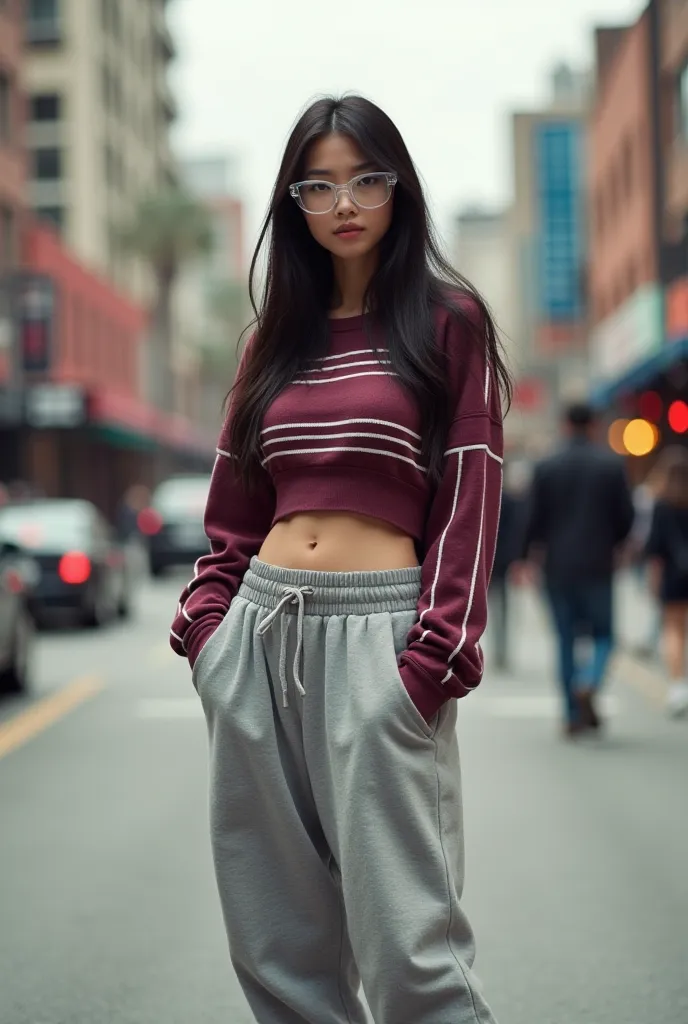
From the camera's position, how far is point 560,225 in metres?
45.3

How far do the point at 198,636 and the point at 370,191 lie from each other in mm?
929

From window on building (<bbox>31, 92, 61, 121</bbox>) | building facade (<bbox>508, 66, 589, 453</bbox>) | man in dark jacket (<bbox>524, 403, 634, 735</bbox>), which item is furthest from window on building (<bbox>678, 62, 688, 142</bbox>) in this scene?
window on building (<bbox>31, 92, 61, 121</bbox>)

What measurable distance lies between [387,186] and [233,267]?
130m

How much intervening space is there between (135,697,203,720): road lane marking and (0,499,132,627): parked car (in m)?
6.22

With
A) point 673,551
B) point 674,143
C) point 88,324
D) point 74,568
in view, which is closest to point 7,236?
point 88,324

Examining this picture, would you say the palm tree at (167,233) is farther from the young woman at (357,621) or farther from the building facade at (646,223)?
the young woman at (357,621)

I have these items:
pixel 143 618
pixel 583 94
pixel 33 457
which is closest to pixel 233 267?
pixel 583 94

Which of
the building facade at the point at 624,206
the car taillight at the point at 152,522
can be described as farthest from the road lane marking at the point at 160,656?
the building facade at the point at 624,206

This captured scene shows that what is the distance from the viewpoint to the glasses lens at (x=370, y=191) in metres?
3.23

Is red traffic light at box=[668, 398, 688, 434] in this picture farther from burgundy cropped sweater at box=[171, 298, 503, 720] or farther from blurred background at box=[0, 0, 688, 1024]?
burgundy cropped sweater at box=[171, 298, 503, 720]

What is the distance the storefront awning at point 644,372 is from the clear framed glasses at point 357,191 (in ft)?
71.8

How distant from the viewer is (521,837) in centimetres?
671

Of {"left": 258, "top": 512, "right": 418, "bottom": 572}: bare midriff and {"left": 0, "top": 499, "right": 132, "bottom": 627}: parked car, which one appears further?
{"left": 0, "top": 499, "right": 132, "bottom": 627}: parked car

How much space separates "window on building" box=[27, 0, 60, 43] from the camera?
59.8 metres
